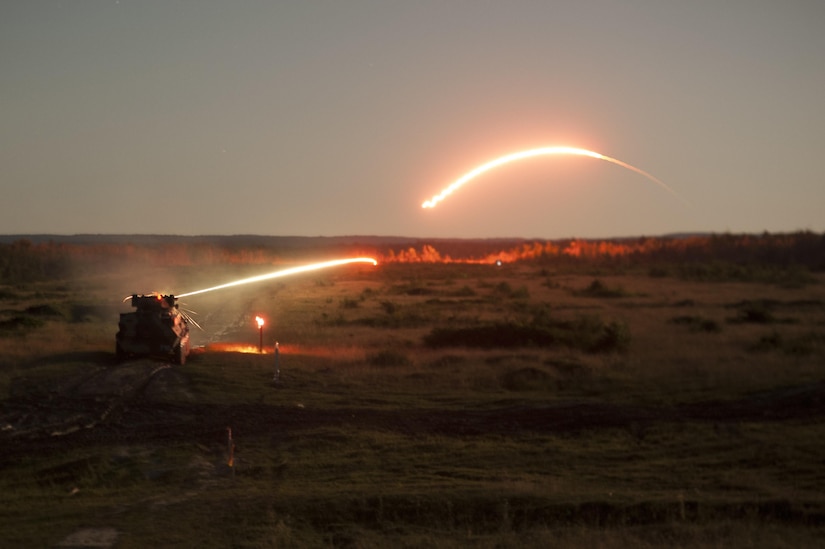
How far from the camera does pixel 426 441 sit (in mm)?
19750

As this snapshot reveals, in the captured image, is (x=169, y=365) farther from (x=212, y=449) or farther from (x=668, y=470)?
(x=668, y=470)

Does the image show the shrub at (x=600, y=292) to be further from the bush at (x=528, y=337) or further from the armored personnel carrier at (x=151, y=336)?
the armored personnel carrier at (x=151, y=336)

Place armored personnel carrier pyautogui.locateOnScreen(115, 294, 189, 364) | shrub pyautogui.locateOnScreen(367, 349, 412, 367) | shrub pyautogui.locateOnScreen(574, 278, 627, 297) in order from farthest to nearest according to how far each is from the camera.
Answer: shrub pyautogui.locateOnScreen(574, 278, 627, 297)
shrub pyautogui.locateOnScreen(367, 349, 412, 367)
armored personnel carrier pyautogui.locateOnScreen(115, 294, 189, 364)

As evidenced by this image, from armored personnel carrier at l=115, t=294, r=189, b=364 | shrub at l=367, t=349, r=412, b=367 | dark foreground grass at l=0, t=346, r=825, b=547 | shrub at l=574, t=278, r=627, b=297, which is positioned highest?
armored personnel carrier at l=115, t=294, r=189, b=364

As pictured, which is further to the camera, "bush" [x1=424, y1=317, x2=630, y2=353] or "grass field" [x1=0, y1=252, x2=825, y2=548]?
"bush" [x1=424, y1=317, x2=630, y2=353]

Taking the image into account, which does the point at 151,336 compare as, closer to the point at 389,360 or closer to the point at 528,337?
the point at 389,360

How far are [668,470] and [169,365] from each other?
14935 mm

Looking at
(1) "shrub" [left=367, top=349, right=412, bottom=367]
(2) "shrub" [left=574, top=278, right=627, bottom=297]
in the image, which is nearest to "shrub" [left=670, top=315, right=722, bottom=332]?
(1) "shrub" [left=367, top=349, right=412, bottom=367]

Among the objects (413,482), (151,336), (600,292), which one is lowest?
(413,482)

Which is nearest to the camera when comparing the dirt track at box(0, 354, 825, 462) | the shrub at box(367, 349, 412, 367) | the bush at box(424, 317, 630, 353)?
the dirt track at box(0, 354, 825, 462)

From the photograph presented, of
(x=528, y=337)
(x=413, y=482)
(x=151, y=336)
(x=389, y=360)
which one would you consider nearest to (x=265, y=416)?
(x=413, y=482)

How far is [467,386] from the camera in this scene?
2678 centimetres

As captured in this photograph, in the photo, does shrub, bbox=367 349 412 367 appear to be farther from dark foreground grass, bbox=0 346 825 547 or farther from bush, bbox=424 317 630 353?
bush, bbox=424 317 630 353

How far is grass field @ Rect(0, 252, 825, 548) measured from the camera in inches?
556
